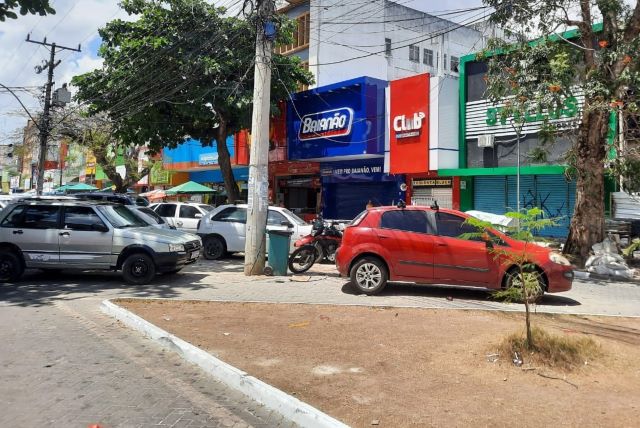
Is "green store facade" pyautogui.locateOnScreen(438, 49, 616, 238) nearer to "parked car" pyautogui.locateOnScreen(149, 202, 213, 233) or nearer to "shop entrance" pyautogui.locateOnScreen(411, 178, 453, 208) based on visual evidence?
"shop entrance" pyautogui.locateOnScreen(411, 178, 453, 208)

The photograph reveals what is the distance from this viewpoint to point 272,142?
2650 cm

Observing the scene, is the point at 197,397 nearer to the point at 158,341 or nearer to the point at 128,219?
the point at 158,341

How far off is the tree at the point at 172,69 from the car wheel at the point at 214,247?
7326mm

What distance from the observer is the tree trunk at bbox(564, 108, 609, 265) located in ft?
43.9

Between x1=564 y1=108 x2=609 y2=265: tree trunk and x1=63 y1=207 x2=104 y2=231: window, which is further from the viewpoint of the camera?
x1=564 y1=108 x2=609 y2=265: tree trunk

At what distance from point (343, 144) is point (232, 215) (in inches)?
335

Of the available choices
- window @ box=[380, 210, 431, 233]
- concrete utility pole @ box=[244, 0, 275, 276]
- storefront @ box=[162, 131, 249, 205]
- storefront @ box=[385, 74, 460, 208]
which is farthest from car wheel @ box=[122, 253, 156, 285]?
storefront @ box=[162, 131, 249, 205]

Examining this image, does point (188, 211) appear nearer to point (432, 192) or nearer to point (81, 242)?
point (81, 242)

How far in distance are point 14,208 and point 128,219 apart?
234 centimetres

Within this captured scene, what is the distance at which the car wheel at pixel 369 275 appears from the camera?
941cm

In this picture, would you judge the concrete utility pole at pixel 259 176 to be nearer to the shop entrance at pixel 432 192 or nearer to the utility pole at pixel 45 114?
the shop entrance at pixel 432 192

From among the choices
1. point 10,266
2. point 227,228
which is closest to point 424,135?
point 227,228

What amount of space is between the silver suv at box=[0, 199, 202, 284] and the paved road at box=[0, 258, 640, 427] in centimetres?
44

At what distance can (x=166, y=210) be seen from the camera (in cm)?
1795
